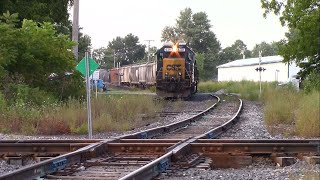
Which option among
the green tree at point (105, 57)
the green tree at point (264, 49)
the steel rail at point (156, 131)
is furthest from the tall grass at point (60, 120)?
the green tree at point (264, 49)

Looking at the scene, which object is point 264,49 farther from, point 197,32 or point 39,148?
point 39,148

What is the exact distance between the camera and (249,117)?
19.0 meters

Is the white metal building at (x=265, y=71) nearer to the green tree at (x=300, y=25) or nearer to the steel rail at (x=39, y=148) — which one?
the green tree at (x=300, y=25)

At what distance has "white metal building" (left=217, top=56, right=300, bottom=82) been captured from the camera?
219ft

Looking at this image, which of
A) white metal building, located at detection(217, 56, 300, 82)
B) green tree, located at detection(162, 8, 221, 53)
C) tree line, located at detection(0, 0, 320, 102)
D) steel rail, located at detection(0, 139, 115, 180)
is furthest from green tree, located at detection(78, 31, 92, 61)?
green tree, located at detection(162, 8, 221, 53)

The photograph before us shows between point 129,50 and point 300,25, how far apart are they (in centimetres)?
9817

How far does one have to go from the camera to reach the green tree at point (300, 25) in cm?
2297

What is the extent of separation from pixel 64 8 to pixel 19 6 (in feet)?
10.6

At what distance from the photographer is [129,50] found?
120m

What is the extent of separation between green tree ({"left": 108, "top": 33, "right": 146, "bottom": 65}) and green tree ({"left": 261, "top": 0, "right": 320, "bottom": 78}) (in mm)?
92628

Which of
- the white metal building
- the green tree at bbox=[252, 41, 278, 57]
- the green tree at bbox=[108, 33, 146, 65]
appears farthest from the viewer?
the green tree at bbox=[252, 41, 278, 57]

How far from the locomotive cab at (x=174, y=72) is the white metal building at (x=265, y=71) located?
1168 inches

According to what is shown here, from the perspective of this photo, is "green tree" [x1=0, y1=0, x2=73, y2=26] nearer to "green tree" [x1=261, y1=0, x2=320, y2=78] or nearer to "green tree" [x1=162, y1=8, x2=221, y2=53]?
"green tree" [x1=261, y1=0, x2=320, y2=78]

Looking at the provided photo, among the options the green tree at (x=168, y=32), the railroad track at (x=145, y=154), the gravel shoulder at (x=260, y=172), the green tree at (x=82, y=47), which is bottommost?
the gravel shoulder at (x=260, y=172)
